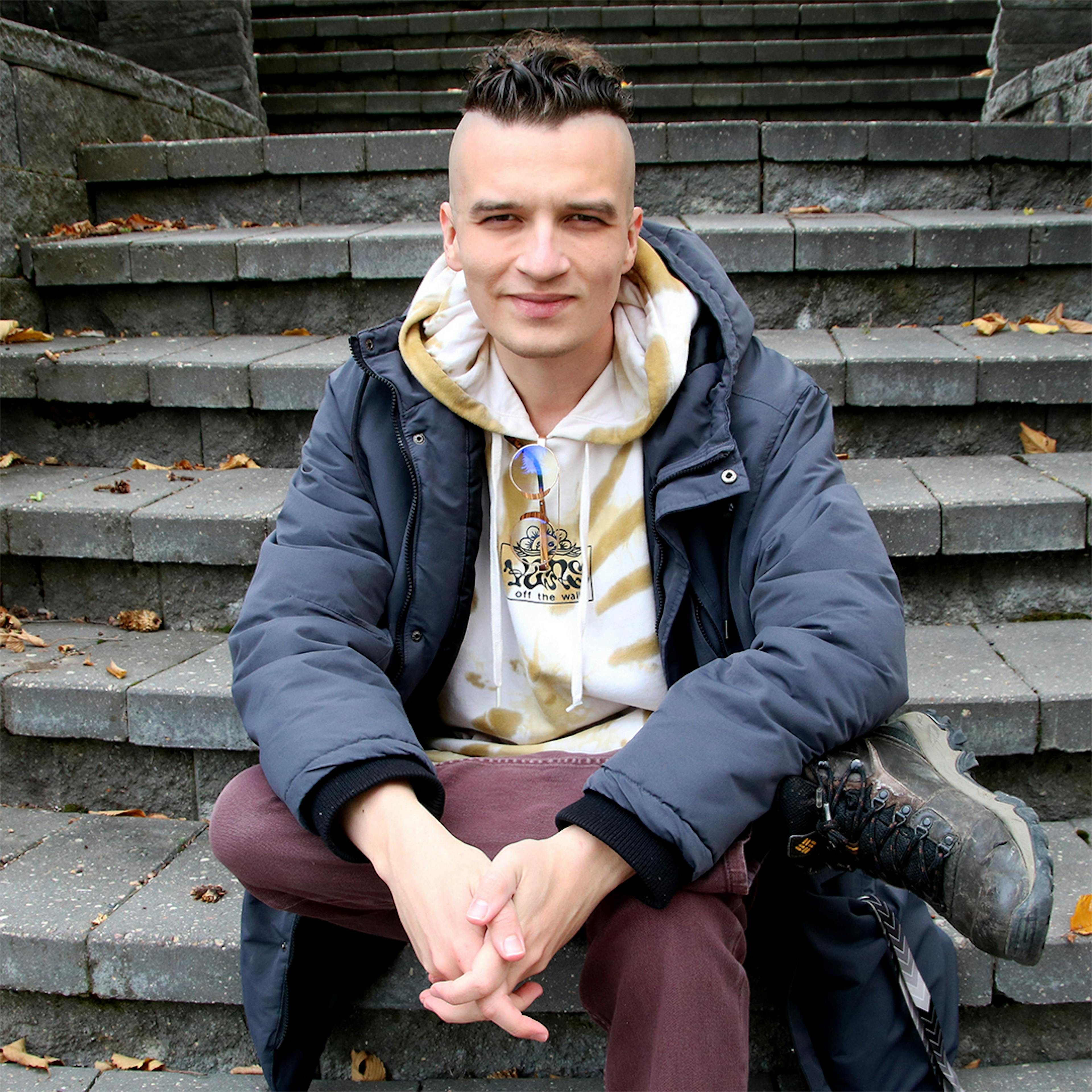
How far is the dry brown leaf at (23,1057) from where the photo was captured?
211 cm

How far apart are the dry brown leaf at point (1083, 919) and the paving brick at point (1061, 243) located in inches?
91.7

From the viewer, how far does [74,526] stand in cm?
281

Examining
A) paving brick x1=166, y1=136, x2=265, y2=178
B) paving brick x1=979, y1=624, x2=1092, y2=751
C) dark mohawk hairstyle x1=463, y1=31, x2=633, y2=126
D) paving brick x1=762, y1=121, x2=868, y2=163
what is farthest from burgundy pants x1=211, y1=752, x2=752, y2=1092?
paving brick x1=166, y1=136, x2=265, y2=178

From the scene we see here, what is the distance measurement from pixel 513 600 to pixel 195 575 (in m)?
1.22

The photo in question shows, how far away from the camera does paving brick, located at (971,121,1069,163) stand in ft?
13.0

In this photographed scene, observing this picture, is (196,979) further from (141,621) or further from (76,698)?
(141,621)

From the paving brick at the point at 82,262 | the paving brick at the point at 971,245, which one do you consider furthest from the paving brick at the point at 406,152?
→ the paving brick at the point at 971,245

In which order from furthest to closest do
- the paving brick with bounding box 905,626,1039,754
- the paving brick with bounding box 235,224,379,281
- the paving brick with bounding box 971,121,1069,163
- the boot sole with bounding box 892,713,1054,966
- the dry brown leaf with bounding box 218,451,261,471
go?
the paving brick with bounding box 971,121,1069,163 → the paving brick with bounding box 235,224,379,281 → the dry brown leaf with bounding box 218,451,261,471 → the paving brick with bounding box 905,626,1039,754 → the boot sole with bounding box 892,713,1054,966

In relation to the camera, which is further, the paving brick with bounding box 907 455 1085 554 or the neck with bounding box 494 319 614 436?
the paving brick with bounding box 907 455 1085 554

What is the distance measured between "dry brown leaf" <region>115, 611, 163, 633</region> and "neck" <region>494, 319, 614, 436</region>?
1.44m

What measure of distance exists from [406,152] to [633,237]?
99.6 inches

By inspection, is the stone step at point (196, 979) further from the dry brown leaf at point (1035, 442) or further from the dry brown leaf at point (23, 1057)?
the dry brown leaf at point (1035, 442)

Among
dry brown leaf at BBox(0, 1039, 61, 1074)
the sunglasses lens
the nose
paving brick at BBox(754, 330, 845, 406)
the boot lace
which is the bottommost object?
dry brown leaf at BBox(0, 1039, 61, 1074)

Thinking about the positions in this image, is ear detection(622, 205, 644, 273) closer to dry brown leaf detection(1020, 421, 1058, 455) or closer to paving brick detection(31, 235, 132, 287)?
dry brown leaf detection(1020, 421, 1058, 455)
